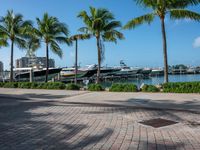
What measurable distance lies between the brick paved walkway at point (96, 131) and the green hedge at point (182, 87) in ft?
17.3

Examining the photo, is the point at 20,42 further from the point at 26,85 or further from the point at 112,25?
the point at 112,25

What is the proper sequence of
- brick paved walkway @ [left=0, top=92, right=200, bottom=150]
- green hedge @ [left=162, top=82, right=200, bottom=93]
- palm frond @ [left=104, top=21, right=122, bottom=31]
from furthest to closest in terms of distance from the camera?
1. palm frond @ [left=104, top=21, right=122, bottom=31]
2. green hedge @ [left=162, top=82, right=200, bottom=93]
3. brick paved walkway @ [left=0, top=92, right=200, bottom=150]

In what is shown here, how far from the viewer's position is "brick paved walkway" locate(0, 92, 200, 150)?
5758 mm

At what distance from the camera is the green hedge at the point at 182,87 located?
14477 millimetres

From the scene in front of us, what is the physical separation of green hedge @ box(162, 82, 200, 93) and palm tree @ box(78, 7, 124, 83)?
25.5 ft

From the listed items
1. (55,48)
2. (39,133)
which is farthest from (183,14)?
(55,48)

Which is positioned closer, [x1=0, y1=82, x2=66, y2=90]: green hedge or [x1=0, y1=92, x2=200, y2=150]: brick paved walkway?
[x1=0, y1=92, x2=200, y2=150]: brick paved walkway

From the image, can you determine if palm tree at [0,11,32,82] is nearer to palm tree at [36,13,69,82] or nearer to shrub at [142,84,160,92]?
palm tree at [36,13,69,82]

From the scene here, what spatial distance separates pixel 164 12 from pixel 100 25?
6.26m

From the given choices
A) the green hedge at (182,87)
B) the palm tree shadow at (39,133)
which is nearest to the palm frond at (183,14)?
the green hedge at (182,87)

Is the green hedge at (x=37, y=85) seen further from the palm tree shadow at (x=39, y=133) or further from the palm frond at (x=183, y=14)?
the palm tree shadow at (x=39, y=133)

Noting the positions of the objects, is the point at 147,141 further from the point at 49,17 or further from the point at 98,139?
the point at 49,17

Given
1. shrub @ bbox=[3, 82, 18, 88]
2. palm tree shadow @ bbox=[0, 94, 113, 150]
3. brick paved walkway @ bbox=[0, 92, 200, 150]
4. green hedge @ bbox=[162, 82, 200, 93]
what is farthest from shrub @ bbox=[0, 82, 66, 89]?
palm tree shadow @ bbox=[0, 94, 113, 150]

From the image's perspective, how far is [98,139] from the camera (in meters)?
6.21
